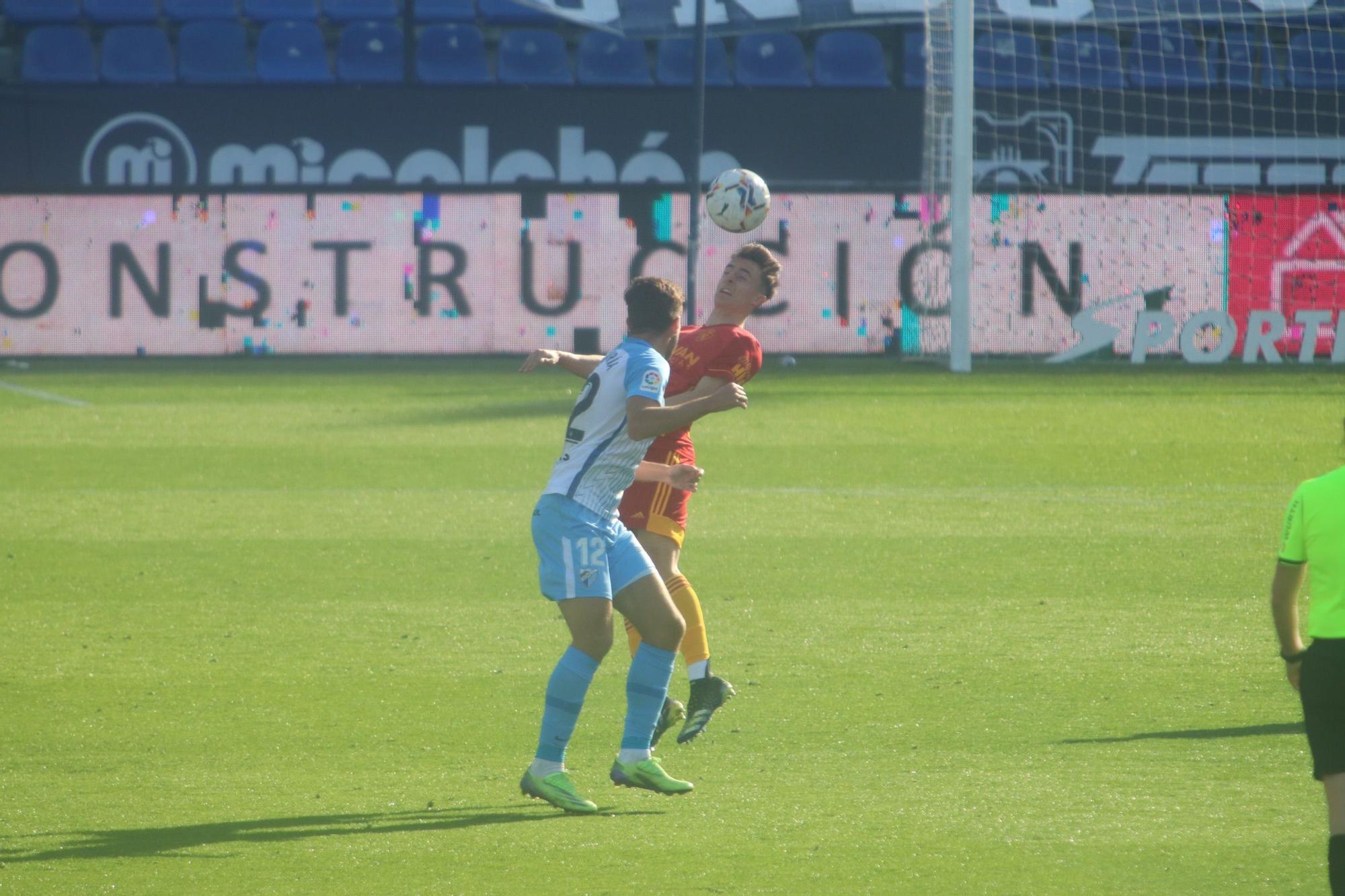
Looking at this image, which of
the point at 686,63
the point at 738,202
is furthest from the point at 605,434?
the point at 686,63

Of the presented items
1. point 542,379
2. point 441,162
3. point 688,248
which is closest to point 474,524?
point 542,379

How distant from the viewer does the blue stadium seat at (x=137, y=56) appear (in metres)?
27.5

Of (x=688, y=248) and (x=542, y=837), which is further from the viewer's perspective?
(x=688, y=248)

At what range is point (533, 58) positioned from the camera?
92.0 ft

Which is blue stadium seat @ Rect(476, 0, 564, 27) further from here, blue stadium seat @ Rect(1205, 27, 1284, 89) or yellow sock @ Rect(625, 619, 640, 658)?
yellow sock @ Rect(625, 619, 640, 658)

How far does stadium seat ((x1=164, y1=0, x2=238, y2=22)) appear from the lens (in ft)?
93.1

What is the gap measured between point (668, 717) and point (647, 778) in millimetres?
705

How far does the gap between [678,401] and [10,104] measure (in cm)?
2389

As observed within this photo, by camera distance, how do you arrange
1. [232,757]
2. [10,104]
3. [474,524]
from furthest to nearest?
[10,104]
[474,524]
[232,757]

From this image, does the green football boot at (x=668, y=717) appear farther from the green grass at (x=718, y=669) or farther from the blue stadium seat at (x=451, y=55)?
the blue stadium seat at (x=451, y=55)

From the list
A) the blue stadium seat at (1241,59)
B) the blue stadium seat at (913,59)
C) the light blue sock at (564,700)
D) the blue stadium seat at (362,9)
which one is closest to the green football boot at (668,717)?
the light blue sock at (564,700)

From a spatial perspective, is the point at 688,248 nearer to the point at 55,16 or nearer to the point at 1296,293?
the point at 1296,293

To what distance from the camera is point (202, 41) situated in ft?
90.4

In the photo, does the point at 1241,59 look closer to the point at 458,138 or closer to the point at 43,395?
the point at 458,138
